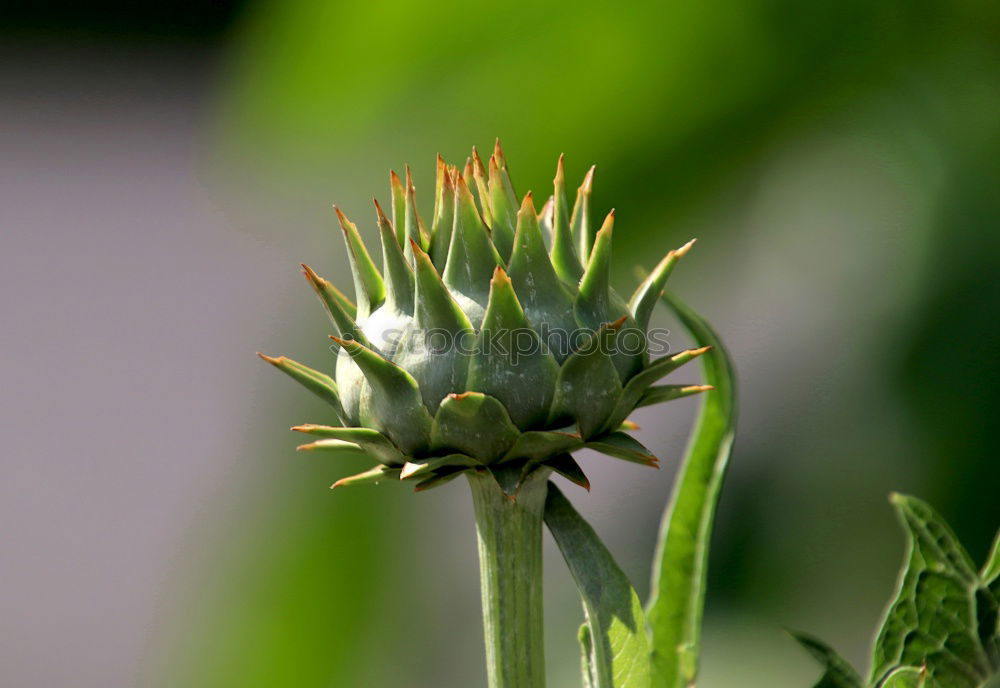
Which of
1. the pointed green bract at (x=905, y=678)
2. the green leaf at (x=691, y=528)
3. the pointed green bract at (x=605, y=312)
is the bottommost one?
the pointed green bract at (x=905, y=678)

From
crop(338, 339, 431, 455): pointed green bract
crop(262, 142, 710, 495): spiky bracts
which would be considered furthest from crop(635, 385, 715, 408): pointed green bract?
crop(338, 339, 431, 455): pointed green bract

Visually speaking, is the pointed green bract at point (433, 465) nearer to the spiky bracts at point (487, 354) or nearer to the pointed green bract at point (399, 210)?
the spiky bracts at point (487, 354)

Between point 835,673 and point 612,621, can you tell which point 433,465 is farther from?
point 835,673

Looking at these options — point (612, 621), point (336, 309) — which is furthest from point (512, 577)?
point (336, 309)

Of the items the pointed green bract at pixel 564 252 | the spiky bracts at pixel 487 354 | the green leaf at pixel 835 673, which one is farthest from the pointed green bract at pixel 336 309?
the green leaf at pixel 835 673

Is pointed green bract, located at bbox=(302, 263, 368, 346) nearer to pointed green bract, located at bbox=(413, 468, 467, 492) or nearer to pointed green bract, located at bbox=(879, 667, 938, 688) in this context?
pointed green bract, located at bbox=(413, 468, 467, 492)

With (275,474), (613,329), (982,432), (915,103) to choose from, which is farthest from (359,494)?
(613,329)
